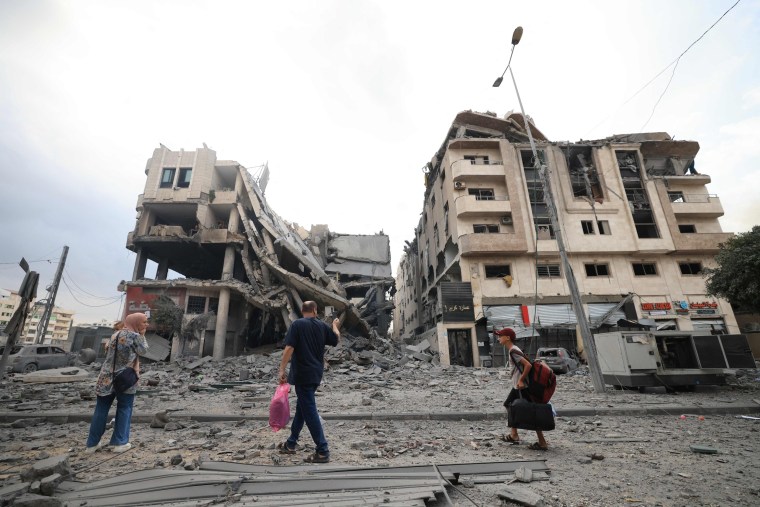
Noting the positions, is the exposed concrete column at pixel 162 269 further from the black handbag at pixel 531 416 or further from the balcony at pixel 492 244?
the black handbag at pixel 531 416

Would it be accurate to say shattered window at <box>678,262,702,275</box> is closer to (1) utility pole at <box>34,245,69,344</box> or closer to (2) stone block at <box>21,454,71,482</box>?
(2) stone block at <box>21,454,71,482</box>

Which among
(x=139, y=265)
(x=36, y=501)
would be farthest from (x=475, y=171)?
(x=36, y=501)

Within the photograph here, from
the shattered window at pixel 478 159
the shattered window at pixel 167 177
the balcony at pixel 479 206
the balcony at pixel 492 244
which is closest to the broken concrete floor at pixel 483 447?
the balcony at pixel 492 244

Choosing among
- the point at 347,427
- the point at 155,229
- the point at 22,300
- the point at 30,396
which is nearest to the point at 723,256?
the point at 347,427

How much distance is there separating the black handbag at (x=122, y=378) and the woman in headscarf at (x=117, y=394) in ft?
0.04

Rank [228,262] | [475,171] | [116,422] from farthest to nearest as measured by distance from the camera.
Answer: [475,171] < [228,262] < [116,422]

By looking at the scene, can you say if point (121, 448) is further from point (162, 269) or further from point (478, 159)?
point (478, 159)

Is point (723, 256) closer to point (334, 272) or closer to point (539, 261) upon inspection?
point (539, 261)

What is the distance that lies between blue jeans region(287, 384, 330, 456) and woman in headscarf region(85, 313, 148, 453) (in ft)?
6.85

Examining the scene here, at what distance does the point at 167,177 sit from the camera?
25.8 metres

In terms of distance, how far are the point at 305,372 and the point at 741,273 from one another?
1568cm

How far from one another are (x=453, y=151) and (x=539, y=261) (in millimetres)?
11251

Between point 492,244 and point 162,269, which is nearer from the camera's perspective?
point 492,244

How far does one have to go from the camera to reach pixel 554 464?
358cm
